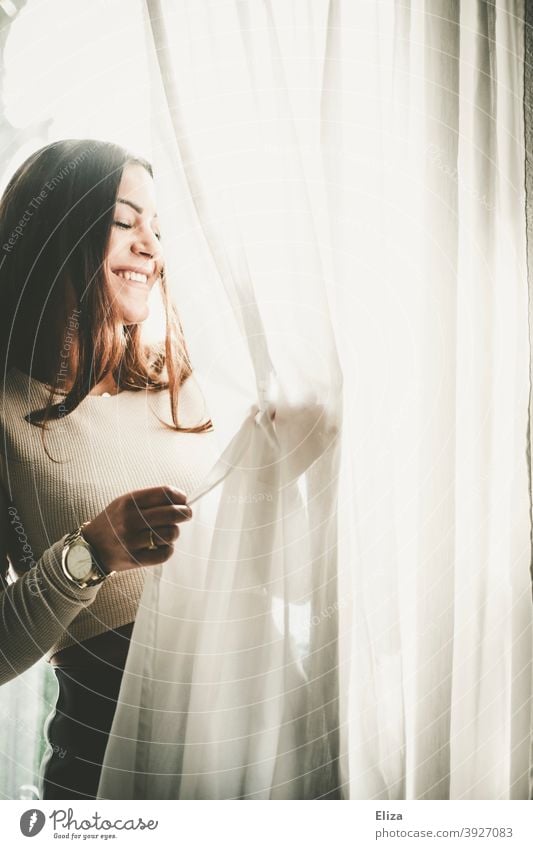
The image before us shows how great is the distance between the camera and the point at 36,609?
0.53m

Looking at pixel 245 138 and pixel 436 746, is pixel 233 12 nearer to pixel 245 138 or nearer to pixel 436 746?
pixel 245 138

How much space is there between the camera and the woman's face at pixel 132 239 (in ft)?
1.89

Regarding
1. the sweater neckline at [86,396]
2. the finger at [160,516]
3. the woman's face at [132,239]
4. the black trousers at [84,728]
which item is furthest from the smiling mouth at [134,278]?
the black trousers at [84,728]

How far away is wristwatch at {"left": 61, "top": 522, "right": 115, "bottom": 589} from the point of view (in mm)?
520

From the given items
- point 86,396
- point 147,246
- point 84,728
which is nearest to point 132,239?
point 147,246

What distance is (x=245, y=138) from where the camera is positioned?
559 millimetres

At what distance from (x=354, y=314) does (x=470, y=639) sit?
31 cm

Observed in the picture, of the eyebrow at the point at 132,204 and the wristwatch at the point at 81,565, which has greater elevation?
the eyebrow at the point at 132,204

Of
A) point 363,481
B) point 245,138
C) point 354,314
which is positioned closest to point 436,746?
point 363,481

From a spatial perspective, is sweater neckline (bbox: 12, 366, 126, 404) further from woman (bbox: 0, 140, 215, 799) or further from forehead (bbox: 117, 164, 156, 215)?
forehead (bbox: 117, 164, 156, 215)

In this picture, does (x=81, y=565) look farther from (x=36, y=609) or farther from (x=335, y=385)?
(x=335, y=385)

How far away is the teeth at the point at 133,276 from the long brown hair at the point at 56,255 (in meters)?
0.02

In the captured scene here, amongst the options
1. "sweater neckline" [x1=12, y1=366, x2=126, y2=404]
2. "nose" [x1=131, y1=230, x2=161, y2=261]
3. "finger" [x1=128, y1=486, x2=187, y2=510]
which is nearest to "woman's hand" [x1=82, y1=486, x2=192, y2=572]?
"finger" [x1=128, y1=486, x2=187, y2=510]

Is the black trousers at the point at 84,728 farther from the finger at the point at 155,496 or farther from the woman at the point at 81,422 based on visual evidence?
the finger at the point at 155,496
